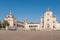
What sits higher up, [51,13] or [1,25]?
[51,13]

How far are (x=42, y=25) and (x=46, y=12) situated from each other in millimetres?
6325

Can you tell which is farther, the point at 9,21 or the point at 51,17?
the point at 9,21

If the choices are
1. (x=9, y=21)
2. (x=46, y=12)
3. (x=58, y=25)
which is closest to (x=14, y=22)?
(x=9, y=21)

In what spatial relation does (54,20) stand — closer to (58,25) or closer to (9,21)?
(58,25)

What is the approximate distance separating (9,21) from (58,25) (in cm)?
2313

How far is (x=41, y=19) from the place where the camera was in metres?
71.7

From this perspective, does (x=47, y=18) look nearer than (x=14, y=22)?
Yes

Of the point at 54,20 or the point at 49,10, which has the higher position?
the point at 49,10

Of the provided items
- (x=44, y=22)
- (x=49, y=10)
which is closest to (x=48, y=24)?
(x=44, y=22)

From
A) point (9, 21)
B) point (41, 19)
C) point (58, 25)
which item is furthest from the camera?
point (9, 21)

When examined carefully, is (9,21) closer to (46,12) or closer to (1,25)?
(1,25)

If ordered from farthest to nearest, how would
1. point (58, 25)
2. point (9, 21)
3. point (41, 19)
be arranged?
point (9, 21) → point (41, 19) → point (58, 25)

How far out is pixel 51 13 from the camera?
7188 centimetres

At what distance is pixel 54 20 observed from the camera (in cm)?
6969
